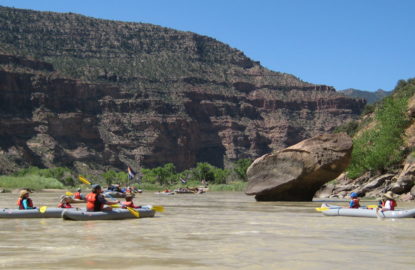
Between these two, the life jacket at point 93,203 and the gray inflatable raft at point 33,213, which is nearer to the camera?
the life jacket at point 93,203

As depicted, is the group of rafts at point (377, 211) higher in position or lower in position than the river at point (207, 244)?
higher

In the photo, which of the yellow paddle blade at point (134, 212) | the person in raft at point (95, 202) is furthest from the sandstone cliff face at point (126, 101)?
the person in raft at point (95, 202)

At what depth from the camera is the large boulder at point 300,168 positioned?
3241 centimetres

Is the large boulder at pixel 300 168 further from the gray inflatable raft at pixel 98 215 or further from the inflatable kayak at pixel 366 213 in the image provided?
the gray inflatable raft at pixel 98 215

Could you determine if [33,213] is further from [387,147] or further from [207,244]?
[387,147]

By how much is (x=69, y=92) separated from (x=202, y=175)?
51570 mm

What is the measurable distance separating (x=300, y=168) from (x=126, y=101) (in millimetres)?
137996

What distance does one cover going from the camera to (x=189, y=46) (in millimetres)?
189625

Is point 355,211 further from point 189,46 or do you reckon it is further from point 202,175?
point 189,46

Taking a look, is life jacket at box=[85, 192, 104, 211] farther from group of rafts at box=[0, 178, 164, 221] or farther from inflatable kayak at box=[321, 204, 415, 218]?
inflatable kayak at box=[321, 204, 415, 218]

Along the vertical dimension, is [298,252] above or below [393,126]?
below

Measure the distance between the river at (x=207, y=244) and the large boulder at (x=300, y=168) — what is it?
13.0 meters

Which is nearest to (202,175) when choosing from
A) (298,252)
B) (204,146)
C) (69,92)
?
(69,92)

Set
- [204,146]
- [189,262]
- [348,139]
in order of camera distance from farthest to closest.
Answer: [204,146]
[348,139]
[189,262]
